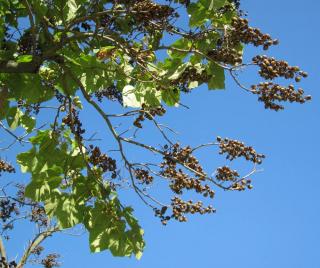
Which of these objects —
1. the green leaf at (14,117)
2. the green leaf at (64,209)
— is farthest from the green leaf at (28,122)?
the green leaf at (64,209)

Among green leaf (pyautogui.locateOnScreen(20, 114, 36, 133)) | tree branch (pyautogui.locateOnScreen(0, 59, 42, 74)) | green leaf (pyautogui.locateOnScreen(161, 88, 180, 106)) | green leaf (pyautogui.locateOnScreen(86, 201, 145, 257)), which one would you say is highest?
green leaf (pyautogui.locateOnScreen(20, 114, 36, 133))

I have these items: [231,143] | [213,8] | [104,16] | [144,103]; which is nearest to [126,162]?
[144,103]

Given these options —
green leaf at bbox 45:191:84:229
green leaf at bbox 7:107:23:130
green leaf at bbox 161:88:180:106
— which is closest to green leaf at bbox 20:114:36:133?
green leaf at bbox 7:107:23:130

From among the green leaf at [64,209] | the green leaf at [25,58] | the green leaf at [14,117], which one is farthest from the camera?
the green leaf at [14,117]

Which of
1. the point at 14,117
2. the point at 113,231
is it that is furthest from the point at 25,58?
the point at 113,231

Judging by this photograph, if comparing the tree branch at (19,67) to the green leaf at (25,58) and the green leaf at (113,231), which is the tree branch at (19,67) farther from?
the green leaf at (113,231)

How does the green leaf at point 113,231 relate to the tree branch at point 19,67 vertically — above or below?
below

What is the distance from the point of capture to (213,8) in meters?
4.55

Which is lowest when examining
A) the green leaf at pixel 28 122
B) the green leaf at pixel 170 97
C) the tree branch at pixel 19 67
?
the tree branch at pixel 19 67

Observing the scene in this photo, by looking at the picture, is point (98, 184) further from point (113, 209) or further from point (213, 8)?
point (213, 8)

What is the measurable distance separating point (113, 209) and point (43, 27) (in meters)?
2.13

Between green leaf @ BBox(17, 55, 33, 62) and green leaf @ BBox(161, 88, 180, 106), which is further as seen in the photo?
green leaf @ BBox(161, 88, 180, 106)

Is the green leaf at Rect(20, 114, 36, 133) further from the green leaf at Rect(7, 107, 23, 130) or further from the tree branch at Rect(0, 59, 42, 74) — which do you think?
the tree branch at Rect(0, 59, 42, 74)

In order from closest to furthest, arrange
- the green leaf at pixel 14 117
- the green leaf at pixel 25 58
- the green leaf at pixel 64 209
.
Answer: the green leaf at pixel 25 58 → the green leaf at pixel 64 209 → the green leaf at pixel 14 117
